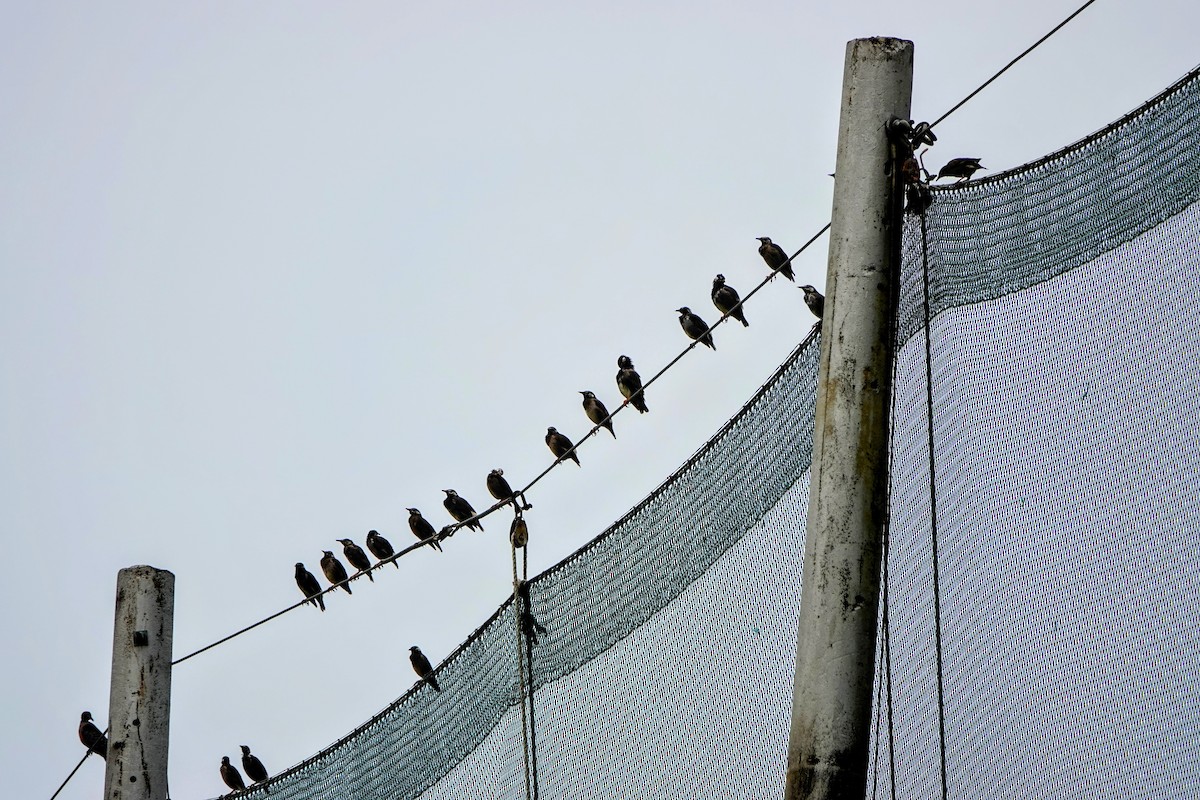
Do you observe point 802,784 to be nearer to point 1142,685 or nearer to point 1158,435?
point 1142,685

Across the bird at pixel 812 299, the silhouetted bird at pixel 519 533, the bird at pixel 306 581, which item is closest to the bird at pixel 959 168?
the silhouetted bird at pixel 519 533

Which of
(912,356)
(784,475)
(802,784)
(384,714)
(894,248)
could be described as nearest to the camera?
(802,784)

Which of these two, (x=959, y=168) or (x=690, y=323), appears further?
(x=690, y=323)

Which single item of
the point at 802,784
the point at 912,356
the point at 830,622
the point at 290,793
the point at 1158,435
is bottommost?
the point at 802,784

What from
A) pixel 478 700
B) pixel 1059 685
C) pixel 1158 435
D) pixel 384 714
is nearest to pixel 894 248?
pixel 1158 435

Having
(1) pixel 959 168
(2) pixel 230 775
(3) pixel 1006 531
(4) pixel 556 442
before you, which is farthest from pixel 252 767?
(3) pixel 1006 531

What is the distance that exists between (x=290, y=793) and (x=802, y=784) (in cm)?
346

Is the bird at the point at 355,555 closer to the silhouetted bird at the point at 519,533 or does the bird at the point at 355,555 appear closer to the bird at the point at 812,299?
the bird at the point at 812,299

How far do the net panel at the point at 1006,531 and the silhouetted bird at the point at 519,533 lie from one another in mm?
651

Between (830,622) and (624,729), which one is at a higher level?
(624,729)

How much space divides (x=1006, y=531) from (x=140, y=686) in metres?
3.55

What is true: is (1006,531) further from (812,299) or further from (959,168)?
(812,299)

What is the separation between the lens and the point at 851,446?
3.75 meters

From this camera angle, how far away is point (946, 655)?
401 cm
